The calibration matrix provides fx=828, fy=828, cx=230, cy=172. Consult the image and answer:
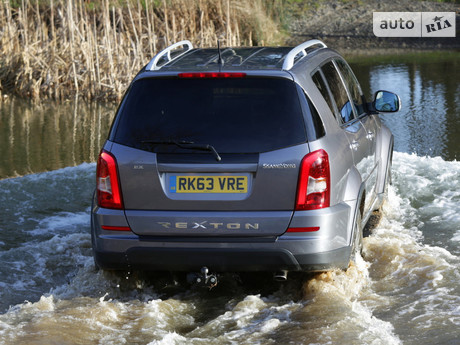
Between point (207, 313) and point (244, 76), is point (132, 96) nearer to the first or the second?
point (244, 76)

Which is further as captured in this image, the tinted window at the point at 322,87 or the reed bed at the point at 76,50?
the reed bed at the point at 76,50

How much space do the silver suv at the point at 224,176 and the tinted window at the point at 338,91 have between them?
0.59m

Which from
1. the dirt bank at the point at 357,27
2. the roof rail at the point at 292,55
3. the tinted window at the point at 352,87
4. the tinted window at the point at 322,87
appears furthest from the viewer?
the dirt bank at the point at 357,27

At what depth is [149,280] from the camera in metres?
6.37

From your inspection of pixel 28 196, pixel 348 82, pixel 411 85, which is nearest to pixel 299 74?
pixel 348 82

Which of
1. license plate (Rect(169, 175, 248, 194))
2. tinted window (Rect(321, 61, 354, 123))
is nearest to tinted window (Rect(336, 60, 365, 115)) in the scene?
tinted window (Rect(321, 61, 354, 123))

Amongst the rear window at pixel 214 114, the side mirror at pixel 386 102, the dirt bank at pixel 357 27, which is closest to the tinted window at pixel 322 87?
the rear window at pixel 214 114

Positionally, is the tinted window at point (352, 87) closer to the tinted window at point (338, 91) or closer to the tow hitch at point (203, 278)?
the tinted window at point (338, 91)

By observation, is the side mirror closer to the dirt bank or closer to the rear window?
the rear window

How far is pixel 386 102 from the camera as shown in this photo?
287 inches

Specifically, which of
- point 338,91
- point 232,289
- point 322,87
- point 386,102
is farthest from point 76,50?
point 322,87

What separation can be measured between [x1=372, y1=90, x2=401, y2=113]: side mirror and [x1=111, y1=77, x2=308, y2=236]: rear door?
6.74 feet

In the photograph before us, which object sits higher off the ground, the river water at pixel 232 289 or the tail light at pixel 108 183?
the tail light at pixel 108 183

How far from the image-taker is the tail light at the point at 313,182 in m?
5.29
